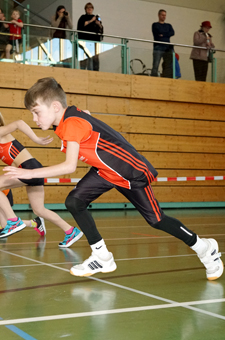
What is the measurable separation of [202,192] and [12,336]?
11.6 metres

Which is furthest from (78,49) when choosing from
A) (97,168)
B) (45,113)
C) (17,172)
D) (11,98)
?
(17,172)

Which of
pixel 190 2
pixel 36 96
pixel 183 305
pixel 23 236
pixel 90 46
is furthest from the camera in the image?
pixel 190 2

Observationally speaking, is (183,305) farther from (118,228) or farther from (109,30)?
(109,30)

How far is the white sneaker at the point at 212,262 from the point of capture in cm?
308

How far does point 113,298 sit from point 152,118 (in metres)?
10.1

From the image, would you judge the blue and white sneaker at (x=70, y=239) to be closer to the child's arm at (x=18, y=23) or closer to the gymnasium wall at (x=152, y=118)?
the gymnasium wall at (x=152, y=118)

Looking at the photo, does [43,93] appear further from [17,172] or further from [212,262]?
[212,262]

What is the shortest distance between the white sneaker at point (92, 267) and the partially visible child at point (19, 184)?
57.1 inches

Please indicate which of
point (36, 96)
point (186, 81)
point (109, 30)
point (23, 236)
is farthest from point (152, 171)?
point (109, 30)

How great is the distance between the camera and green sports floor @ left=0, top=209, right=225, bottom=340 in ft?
6.35

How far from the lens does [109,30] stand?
48.9ft

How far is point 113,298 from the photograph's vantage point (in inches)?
99.1

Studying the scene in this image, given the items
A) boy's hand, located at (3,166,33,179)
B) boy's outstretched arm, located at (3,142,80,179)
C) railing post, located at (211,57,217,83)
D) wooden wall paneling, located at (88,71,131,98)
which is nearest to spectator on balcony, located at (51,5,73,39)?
wooden wall paneling, located at (88,71,131,98)

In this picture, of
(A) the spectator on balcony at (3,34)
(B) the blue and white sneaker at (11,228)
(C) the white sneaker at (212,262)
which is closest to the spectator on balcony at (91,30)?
(A) the spectator on balcony at (3,34)
